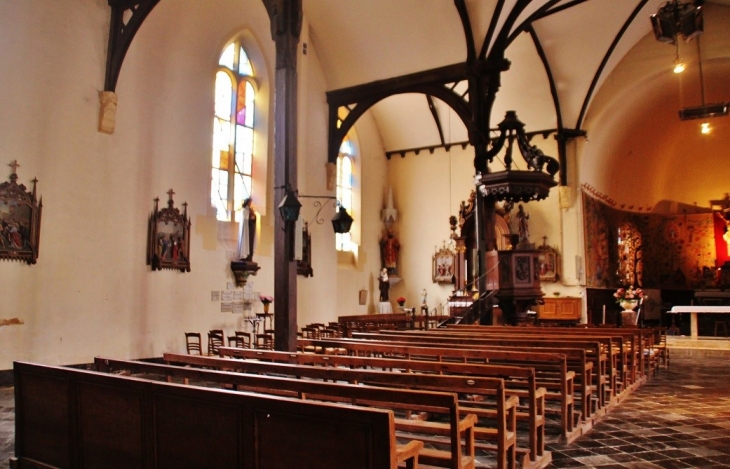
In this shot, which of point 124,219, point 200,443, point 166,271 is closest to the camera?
point 200,443

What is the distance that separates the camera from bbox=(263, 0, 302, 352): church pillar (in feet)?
27.3

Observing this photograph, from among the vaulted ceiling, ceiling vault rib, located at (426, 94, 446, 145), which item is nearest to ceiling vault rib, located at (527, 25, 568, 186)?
the vaulted ceiling

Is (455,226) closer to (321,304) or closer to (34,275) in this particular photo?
(321,304)

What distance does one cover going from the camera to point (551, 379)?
6449mm

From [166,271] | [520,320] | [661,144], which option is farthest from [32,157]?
[661,144]

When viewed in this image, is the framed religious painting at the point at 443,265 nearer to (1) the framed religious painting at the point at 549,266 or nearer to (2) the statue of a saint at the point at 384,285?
(2) the statue of a saint at the point at 384,285

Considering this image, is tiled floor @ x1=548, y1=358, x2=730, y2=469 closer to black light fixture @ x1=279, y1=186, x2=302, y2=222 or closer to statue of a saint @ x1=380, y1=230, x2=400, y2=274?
black light fixture @ x1=279, y1=186, x2=302, y2=222

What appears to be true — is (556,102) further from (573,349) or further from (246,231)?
(573,349)

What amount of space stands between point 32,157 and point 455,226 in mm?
12619

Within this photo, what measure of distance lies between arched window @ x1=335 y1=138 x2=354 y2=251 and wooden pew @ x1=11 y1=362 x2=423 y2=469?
47.2 feet

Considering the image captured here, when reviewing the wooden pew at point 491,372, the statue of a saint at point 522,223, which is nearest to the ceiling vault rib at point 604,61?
the statue of a saint at point 522,223

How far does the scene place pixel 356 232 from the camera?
1917cm

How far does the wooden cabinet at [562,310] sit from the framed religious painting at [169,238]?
10840mm

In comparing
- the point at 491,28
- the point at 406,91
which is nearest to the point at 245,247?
the point at 406,91
